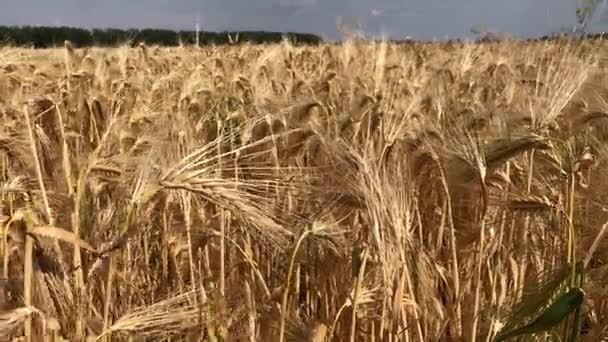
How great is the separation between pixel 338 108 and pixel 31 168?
5.16 feet

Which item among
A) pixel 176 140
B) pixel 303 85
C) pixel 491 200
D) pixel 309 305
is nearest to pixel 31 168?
pixel 176 140

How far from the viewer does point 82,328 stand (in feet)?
5.57

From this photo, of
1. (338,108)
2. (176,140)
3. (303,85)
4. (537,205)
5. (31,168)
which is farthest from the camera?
(303,85)

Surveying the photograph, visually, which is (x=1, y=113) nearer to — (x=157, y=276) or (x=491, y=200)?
(x=157, y=276)

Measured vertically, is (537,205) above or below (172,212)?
above

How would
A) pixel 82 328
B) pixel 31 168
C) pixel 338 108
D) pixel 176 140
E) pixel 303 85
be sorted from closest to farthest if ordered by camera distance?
pixel 82 328 < pixel 31 168 < pixel 176 140 < pixel 338 108 < pixel 303 85

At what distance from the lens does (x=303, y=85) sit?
4547mm

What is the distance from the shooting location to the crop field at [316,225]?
1.70 meters

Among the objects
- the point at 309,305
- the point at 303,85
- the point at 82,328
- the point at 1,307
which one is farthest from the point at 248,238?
the point at 303,85

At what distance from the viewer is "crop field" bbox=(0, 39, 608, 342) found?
170 centimetres

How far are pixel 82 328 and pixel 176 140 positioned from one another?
43.8 inches

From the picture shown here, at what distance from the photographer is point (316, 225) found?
1786 millimetres

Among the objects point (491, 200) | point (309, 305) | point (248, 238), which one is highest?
point (491, 200)

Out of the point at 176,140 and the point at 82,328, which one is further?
the point at 176,140
